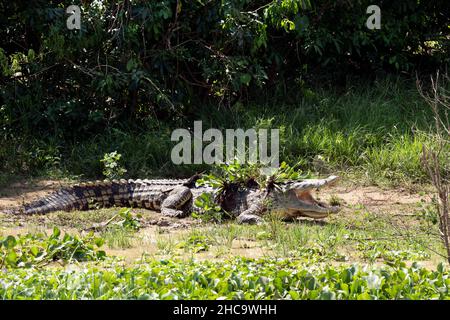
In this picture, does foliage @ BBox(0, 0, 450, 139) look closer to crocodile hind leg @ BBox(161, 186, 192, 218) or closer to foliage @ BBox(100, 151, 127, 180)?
foliage @ BBox(100, 151, 127, 180)

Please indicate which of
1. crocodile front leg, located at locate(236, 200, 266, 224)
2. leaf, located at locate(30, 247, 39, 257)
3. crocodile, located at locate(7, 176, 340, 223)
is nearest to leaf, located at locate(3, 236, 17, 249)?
leaf, located at locate(30, 247, 39, 257)

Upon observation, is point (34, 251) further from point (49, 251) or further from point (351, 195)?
point (351, 195)

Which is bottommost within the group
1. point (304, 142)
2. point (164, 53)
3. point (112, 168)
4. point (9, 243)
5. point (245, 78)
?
point (9, 243)

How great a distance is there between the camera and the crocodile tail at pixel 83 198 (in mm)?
8383

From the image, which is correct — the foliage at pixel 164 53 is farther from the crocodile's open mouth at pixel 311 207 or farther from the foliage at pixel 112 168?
the crocodile's open mouth at pixel 311 207

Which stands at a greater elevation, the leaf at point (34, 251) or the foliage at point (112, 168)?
the foliage at point (112, 168)

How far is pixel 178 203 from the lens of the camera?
881cm

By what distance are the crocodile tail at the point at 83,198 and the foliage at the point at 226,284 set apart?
3.07 meters

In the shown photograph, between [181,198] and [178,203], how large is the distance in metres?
0.06

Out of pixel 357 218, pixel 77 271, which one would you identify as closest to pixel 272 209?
pixel 357 218

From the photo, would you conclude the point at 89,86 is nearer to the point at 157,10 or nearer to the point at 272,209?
the point at 157,10

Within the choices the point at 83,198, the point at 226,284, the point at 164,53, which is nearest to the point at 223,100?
the point at 164,53

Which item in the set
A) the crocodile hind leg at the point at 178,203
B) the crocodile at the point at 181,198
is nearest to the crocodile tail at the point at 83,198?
the crocodile at the point at 181,198

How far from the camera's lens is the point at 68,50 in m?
10.6
